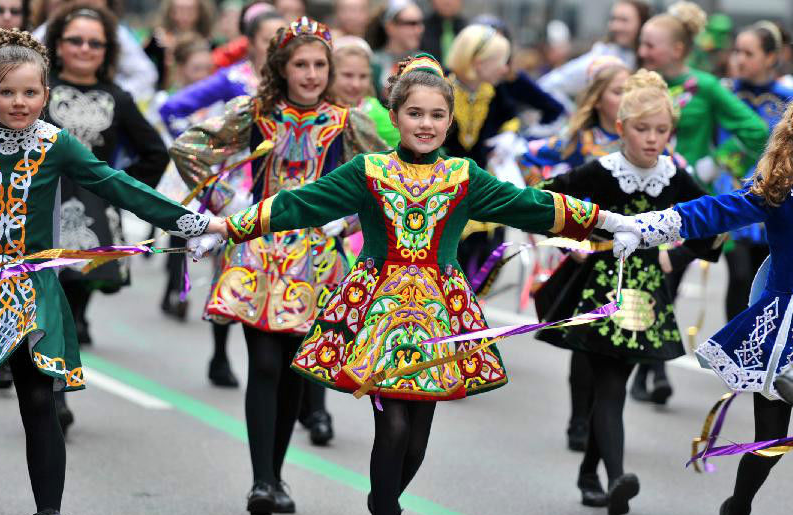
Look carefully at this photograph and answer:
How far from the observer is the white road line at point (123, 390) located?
344 inches

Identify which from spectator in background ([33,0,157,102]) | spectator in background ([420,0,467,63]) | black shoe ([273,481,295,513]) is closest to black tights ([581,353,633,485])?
black shoe ([273,481,295,513])

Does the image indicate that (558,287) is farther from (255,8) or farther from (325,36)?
(255,8)

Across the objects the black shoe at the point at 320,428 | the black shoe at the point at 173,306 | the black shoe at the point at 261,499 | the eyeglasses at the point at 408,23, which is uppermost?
the eyeglasses at the point at 408,23

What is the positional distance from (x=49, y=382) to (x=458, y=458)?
258 centimetres

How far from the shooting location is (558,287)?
23.5 feet

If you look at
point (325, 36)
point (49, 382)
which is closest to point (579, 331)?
point (325, 36)

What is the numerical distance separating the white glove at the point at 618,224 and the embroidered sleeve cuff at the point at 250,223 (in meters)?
1.24

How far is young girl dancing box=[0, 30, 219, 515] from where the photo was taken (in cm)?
571

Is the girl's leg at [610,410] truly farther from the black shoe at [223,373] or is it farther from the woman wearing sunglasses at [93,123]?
the black shoe at [223,373]

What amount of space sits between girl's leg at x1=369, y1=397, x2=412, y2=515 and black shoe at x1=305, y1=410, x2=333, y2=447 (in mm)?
2287

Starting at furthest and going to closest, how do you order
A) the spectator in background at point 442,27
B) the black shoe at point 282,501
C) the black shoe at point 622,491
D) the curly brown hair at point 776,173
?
the spectator in background at point 442,27 < the black shoe at point 282,501 < the black shoe at point 622,491 < the curly brown hair at point 776,173

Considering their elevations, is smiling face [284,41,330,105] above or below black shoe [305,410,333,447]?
above

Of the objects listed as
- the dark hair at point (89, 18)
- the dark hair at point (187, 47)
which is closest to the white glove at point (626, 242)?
the dark hair at point (89, 18)

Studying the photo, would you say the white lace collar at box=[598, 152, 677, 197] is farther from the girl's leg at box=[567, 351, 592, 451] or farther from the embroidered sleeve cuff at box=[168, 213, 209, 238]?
the embroidered sleeve cuff at box=[168, 213, 209, 238]
